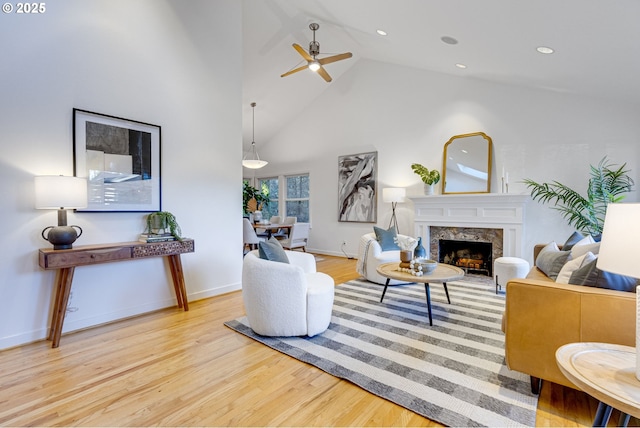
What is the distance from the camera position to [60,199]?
2.43m

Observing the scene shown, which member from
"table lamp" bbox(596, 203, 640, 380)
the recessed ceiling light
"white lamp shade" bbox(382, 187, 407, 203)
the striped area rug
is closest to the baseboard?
the striped area rug

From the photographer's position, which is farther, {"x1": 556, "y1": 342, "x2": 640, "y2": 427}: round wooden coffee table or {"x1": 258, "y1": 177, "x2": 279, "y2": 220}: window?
{"x1": 258, "y1": 177, "x2": 279, "y2": 220}: window

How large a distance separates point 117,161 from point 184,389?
2242 mm

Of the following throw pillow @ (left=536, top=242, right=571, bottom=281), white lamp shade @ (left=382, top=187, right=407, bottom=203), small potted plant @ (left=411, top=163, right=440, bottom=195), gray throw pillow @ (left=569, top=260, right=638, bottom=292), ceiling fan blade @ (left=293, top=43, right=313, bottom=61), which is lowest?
throw pillow @ (left=536, top=242, right=571, bottom=281)

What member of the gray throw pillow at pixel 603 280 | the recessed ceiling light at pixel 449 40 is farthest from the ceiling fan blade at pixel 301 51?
the gray throw pillow at pixel 603 280

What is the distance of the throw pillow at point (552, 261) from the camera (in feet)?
8.57

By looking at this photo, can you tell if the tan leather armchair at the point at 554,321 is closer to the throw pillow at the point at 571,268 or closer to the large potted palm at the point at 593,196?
the throw pillow at the point at 571,268

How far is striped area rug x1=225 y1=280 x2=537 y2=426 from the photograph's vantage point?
1.69 meters

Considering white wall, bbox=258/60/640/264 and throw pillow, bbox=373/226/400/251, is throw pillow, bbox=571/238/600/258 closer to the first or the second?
throw pillow, bbox=373/226/400/251

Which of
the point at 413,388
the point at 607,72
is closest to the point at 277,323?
the point at 413,388

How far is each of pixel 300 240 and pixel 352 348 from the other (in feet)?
13.5

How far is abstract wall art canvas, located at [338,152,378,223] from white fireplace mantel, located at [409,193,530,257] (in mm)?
1049

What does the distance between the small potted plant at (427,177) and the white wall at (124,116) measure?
305 cm

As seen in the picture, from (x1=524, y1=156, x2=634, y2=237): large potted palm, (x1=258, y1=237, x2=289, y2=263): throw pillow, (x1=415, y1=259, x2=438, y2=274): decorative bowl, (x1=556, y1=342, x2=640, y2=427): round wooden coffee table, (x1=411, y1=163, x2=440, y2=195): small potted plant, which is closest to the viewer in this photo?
(x1=556, y1=342, x2=640, y2=427): round wooden coffee table
